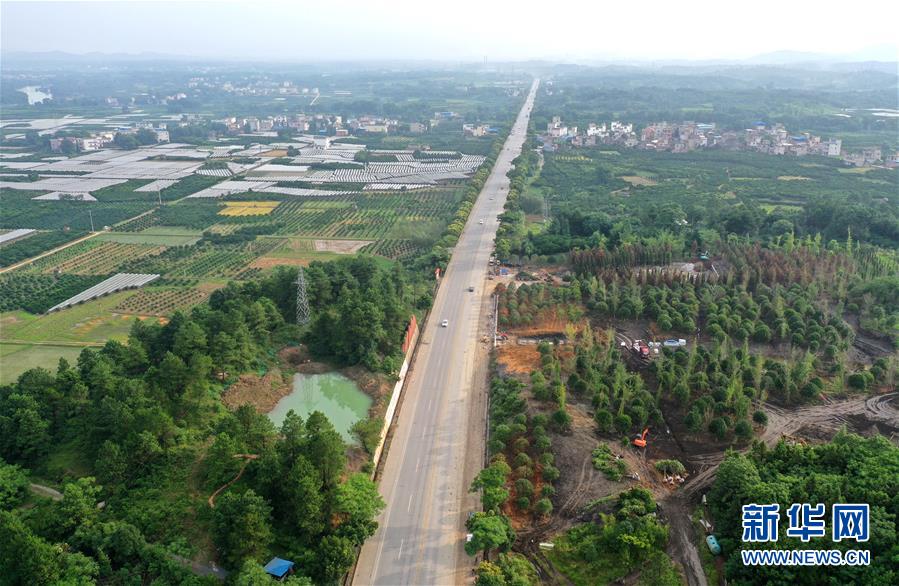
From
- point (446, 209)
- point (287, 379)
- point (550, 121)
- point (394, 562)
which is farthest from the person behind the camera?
point (550, 121)

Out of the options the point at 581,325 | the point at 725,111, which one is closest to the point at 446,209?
the point at 581,325

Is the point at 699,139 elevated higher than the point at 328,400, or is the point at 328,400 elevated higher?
the point at 699,139

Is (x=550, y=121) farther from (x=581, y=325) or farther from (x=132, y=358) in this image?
(x=132, y=358)

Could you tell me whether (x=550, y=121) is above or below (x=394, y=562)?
above

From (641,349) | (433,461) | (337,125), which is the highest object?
(337,125)

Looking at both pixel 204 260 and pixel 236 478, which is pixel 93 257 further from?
pixel 236 478

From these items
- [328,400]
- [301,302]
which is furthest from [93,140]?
[328,400]

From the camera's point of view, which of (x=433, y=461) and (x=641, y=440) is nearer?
(x=433, y=461)
